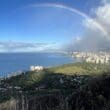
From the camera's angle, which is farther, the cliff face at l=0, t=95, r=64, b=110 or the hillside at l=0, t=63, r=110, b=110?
the cliff face at l=0, t=95, r=64, b=110

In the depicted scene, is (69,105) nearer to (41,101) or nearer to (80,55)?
(41,101)

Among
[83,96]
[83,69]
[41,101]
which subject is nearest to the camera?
[83,96]

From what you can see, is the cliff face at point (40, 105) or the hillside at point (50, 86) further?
the cliff face at point (40, 105)

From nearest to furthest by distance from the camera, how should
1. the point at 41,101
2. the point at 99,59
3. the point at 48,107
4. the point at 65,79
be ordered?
the point at 48,107 → the point at 41,101 → the point at 65,79 → the point at 99,59

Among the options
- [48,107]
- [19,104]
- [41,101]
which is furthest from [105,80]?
[19,104]

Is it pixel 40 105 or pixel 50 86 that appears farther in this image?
pixel 50 86

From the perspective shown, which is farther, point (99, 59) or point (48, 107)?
point (99, 59)

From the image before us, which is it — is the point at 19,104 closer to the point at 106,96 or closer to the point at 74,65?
the point at 106,96

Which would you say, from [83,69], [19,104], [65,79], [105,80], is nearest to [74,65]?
[83,69]

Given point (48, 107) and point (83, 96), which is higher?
point (83, 96)

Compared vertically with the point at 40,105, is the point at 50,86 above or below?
below

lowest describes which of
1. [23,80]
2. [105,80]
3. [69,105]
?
[23,80]
